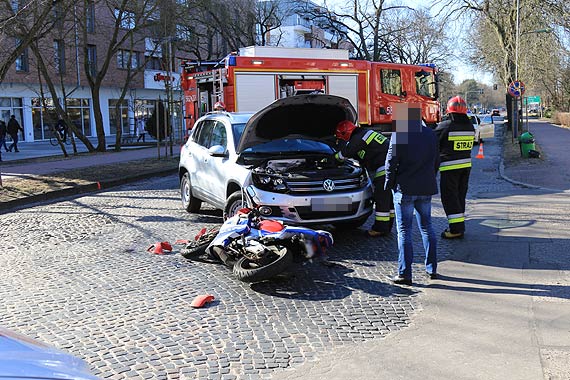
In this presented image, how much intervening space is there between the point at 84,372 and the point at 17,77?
38.4 meters

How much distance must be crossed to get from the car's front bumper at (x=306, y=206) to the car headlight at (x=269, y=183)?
7cm

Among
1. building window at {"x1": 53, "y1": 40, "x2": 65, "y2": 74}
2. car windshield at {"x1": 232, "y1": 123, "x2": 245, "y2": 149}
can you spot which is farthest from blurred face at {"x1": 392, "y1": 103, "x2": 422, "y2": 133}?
building window at {"x1": 53, "y1": 40, "x2": 65, "y2": 74}

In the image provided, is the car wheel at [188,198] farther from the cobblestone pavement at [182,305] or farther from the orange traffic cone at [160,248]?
the orange traffic cone at [160,248]

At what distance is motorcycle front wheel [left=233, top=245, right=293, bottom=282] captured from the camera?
5.72m

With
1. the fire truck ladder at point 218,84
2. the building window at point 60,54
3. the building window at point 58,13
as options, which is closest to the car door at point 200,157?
the fire truck ladder at point 218,84

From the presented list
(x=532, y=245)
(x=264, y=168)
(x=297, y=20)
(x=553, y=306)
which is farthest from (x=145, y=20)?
(x=297, y=20)

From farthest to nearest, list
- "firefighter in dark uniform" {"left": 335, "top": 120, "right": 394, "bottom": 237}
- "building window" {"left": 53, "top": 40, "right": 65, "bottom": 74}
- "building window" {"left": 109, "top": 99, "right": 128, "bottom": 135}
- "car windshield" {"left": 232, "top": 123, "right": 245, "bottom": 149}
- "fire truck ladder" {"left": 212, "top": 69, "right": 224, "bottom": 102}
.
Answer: "building window" {"left": 109, "top": 99, "right": 128, "bottom": 135}, "building window" {"left": 53, "top": 40, "right": 65, "bottom": 74}, "fire truck ladder" {"left": 212, "top": 69, "right": 224, "bottom": 102}, "car windshield" {"left": 232, "top": 123, "right": 245, "bottom": 149}, "firefighter in dark uniform" {"left": 335, "top": 120, "right": 394, "bottom": 237}

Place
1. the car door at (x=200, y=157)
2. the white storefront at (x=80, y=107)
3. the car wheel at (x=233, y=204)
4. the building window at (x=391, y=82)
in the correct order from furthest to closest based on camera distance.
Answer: the white storefront at (x=80, y=107), the building window at (x=391, y=82), the car door at (x=200, y=157), the car wheel at (x=233, y=204)

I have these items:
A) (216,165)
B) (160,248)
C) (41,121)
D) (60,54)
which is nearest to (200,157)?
(216,165)

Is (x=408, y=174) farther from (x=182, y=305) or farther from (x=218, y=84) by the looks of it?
(x=218, y=84)

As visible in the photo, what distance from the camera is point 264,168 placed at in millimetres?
7898

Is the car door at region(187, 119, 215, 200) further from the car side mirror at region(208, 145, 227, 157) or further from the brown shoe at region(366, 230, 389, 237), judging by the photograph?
the brown shoe at region(366, 230, 389, 237)

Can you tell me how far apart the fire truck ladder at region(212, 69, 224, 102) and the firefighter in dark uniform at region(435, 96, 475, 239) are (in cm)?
931

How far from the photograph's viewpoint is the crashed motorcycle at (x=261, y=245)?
5.82 m
